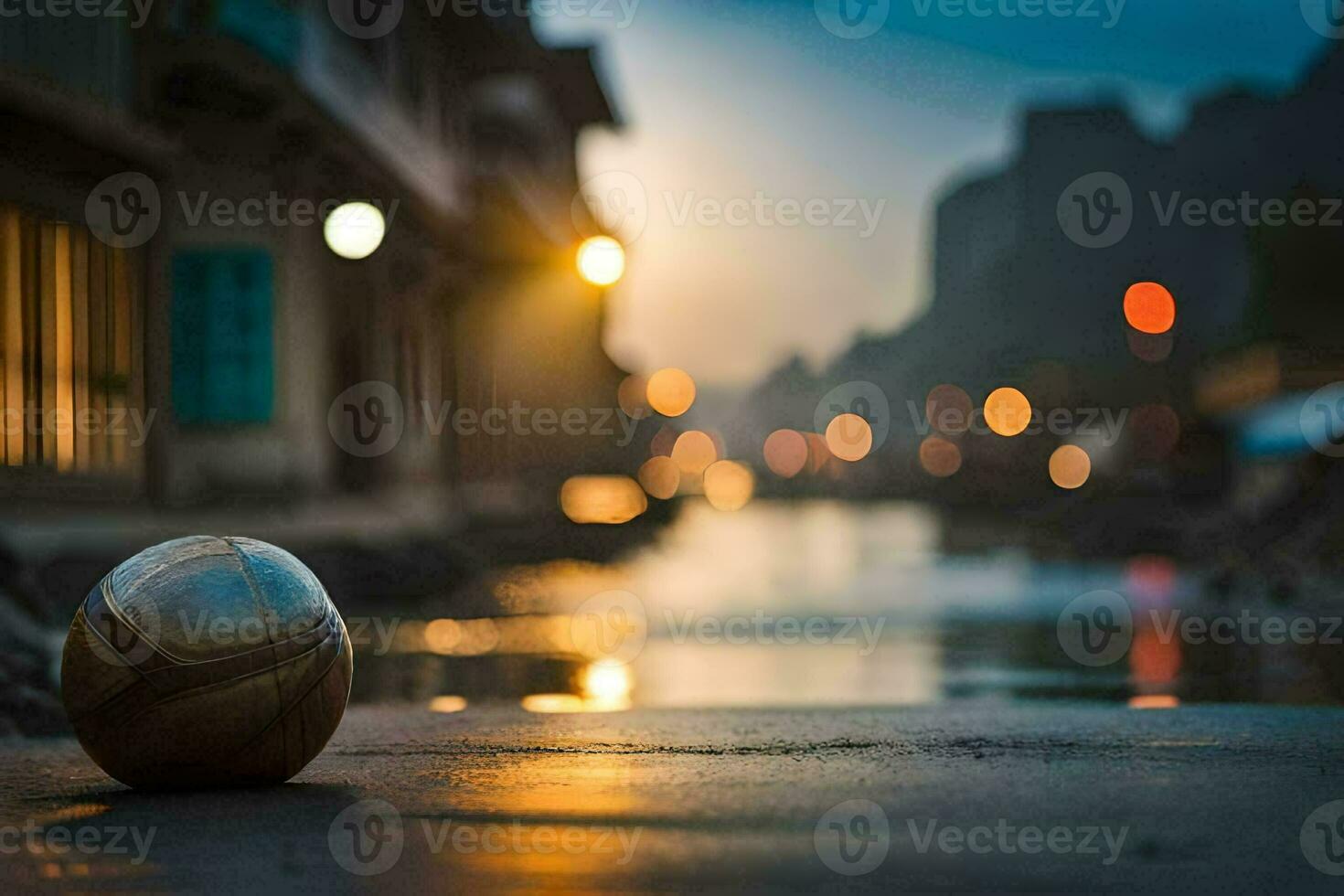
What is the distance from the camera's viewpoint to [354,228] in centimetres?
1725

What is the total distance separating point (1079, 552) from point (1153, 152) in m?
137

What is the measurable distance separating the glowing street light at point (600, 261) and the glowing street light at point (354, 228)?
3.00 m

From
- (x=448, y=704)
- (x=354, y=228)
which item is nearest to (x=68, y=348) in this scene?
(x=354, y=228)

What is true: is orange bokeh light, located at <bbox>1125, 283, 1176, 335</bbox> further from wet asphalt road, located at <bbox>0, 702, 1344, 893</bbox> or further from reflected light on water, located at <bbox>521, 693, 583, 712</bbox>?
wet asphalt road, located at <bbox>0, 702, 1344, 893</bbox>

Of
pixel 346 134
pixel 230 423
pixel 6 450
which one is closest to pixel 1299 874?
pixel 6 450

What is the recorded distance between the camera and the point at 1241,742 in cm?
724

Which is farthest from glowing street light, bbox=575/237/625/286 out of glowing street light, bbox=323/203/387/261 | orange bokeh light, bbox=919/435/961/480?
orange bokeh light, bbox=919/435/961/480

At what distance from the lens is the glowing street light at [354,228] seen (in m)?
17.2

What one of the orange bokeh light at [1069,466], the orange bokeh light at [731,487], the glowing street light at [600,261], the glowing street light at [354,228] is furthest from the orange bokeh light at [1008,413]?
the glowing street light at [354,228]

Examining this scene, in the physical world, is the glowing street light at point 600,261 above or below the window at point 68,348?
above

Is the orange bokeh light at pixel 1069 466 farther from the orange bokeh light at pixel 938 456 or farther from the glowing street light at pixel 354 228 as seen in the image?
the glowing street light at pixel 354 228

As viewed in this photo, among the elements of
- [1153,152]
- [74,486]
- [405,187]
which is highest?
[1153,152]

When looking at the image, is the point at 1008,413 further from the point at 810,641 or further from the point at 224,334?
the point at 810,641

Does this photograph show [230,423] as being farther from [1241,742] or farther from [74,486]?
[1241,742]
